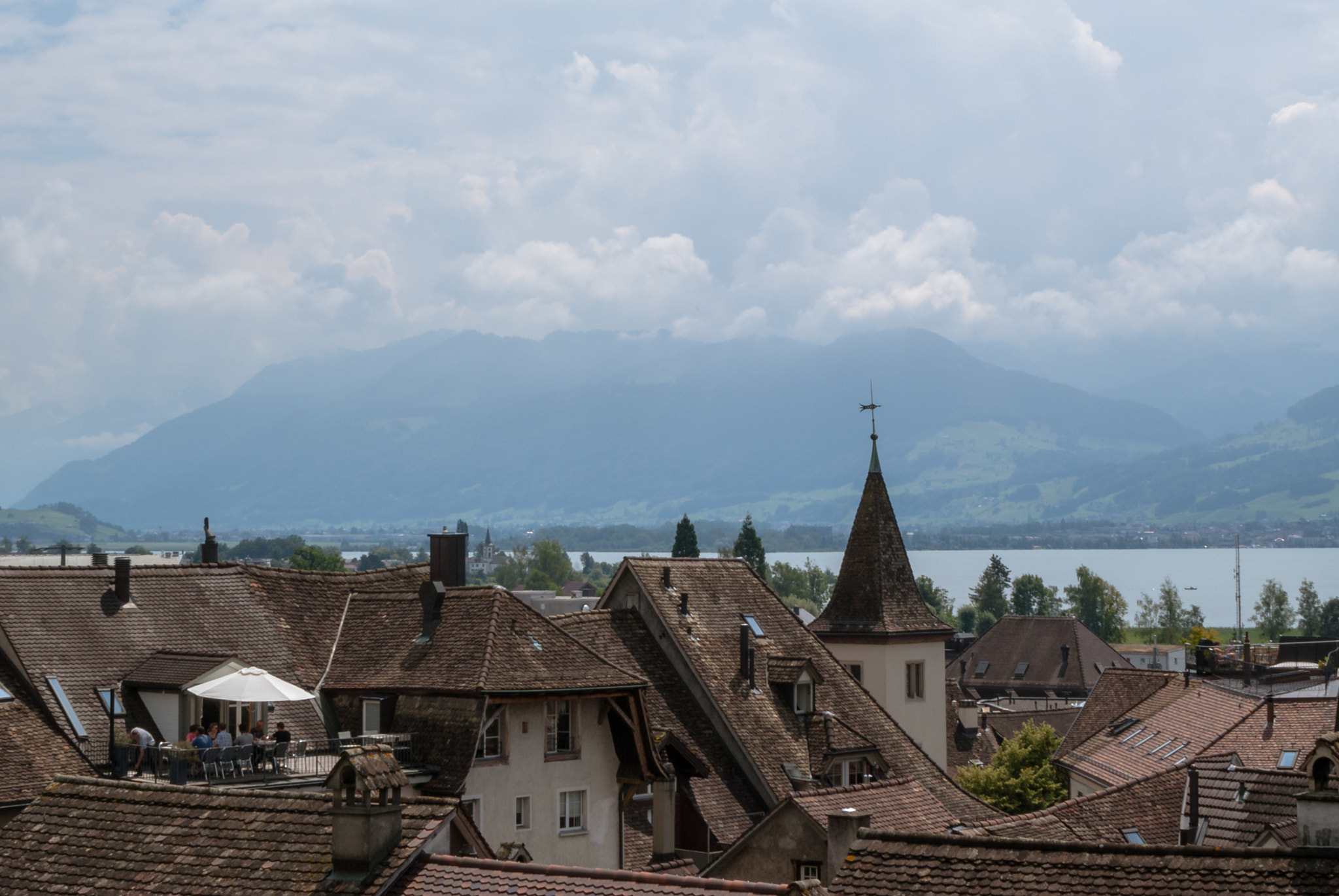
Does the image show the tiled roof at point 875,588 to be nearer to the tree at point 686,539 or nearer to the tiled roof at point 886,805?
the tiled roof at point 886,805

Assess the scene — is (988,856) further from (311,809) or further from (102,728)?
(102,728)

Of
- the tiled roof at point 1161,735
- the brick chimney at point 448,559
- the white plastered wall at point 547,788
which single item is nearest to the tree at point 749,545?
the tiled roof at point 1161,735

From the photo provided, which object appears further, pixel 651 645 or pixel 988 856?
pixel 651 645

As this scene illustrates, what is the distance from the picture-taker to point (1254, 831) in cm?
3244

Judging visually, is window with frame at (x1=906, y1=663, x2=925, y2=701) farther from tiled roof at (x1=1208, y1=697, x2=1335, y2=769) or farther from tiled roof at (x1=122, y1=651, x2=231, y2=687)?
tiled roof at (x1=122, y1=651, x2=231, y2=687)

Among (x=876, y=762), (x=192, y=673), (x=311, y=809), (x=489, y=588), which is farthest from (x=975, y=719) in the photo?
(x=311, y=809)

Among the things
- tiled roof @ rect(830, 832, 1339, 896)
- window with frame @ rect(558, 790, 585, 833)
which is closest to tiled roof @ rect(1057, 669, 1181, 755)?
window with frame @ rect(558, 790, 585, 833)

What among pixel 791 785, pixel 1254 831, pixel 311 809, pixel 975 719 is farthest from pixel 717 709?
pixel 975 719

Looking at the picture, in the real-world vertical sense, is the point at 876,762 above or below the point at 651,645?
below

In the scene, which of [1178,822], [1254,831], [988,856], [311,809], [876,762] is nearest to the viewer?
[988,856]

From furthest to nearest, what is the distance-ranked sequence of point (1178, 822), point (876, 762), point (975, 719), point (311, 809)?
1. point (975, 719)
2. point (876, 762)
3. point (1178, 822)
4. point (311, 809)

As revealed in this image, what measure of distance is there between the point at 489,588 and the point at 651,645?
324 inches

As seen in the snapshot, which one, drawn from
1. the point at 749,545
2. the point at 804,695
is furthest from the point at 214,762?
the point at 749,545

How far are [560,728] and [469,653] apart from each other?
2879 millimetres
